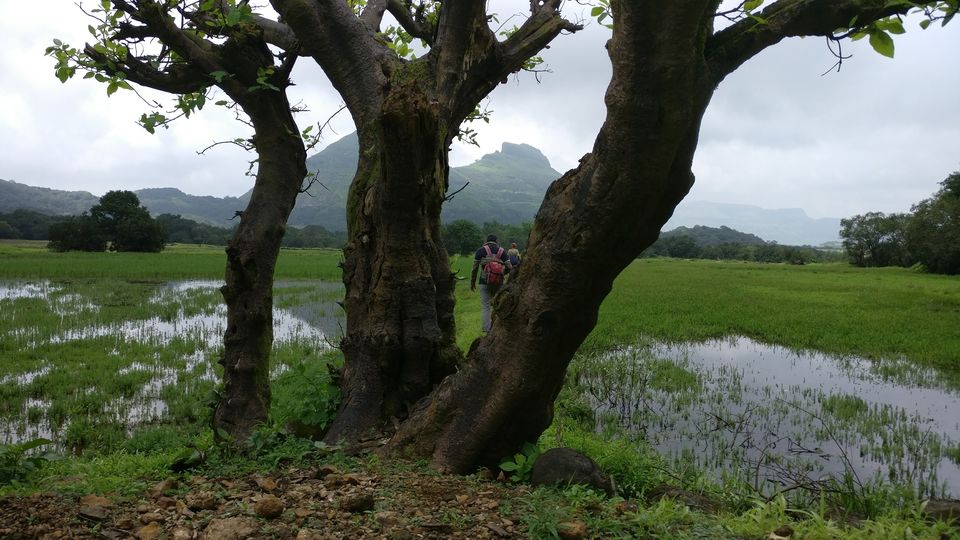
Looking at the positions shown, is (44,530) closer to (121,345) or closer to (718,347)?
(121,345)

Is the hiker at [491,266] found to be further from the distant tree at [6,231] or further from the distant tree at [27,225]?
the distant tree at [6,231]

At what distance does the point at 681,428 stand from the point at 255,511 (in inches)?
242

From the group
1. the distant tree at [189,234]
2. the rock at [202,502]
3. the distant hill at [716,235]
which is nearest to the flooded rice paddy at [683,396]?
the rock at [202,502]

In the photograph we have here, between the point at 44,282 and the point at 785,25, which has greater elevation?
the point at 785,25

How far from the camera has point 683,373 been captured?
34.0 ft

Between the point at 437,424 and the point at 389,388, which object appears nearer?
the point at 437,424

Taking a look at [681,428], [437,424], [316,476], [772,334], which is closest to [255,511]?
[316,476]

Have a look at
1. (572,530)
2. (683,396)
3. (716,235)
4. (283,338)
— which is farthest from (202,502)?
(716,235)

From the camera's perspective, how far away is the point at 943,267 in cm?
4125

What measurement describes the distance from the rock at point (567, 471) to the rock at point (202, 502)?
71.2 inches

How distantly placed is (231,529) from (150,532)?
0.35 meters

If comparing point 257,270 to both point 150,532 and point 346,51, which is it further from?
point 150,532

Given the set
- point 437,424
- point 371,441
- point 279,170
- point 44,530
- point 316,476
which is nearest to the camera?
point 44,530

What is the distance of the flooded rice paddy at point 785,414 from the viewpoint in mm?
6145
